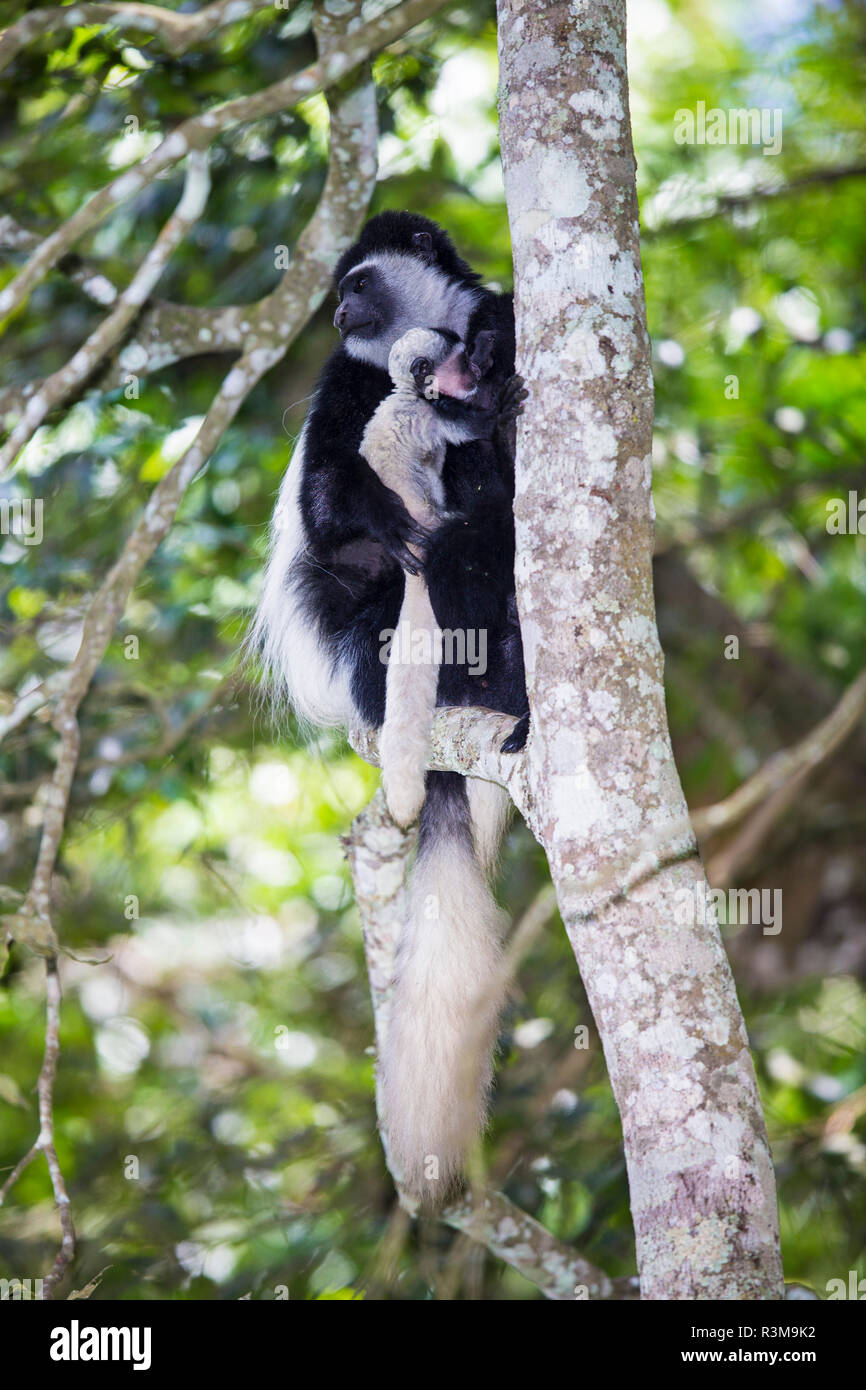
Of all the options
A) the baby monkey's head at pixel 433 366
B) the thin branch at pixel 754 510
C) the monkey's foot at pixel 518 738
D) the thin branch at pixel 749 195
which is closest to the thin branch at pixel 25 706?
the baby monkey's head at pixel 433 366

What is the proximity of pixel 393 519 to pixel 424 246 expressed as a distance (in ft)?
2.96

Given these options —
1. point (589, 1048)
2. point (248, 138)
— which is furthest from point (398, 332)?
point (589, 1048)

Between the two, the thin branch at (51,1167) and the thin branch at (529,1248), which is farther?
the thin branch at (529,1248)

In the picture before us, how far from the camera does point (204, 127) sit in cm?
211

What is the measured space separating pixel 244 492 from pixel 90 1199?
6.99ft

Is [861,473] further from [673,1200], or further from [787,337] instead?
[673,1200]

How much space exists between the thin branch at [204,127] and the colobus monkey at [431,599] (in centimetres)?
48

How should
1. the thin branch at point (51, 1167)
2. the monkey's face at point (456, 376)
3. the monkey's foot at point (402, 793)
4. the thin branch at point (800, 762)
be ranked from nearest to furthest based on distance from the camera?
the thin branch at point (51, 1167) < the monkey's foot at point (402, 793) < the monkey's face at point (456, 376) < the thin branch at point (800, 762)

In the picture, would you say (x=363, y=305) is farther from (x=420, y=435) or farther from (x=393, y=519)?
(x=393, y=519)

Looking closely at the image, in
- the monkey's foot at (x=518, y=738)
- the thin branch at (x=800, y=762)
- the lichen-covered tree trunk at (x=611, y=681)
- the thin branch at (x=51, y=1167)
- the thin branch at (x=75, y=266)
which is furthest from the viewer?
the thin branch at (x=75, y=266)

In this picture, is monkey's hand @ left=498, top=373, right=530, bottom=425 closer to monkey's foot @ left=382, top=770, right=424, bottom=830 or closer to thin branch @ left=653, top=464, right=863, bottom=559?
monkey's foot @ left=382, top=770, right=424, bottom=830

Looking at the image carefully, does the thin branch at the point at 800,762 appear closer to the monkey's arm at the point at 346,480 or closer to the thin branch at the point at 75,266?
the monkey's arm at the point at 346,480

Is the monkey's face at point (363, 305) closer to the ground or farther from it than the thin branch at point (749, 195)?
closer to the ground

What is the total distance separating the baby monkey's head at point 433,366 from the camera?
7.61 ft
